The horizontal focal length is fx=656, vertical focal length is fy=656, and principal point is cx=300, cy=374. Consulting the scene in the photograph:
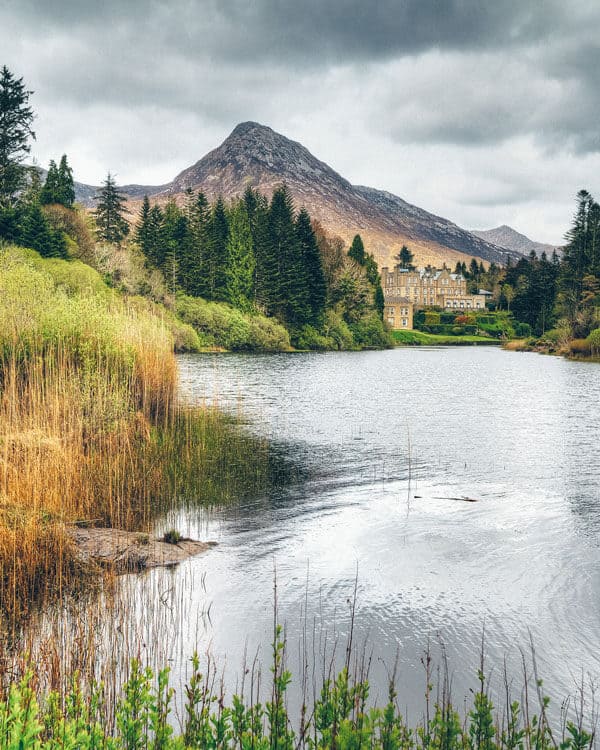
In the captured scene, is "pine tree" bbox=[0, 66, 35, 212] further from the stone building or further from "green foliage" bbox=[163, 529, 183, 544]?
the stone building

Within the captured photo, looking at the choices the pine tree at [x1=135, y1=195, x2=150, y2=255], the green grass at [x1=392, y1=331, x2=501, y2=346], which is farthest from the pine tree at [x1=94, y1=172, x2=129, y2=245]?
the green grass at [x1=392, y1=331, x2=501, y2=346]

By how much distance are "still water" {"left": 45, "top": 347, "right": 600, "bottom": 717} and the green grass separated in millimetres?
91810

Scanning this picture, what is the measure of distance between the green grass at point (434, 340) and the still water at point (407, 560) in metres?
91.8

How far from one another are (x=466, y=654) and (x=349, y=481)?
27.5 feet

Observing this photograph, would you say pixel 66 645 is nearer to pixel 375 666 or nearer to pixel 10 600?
pixel 10 600

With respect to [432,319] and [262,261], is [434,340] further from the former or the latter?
[262,261]

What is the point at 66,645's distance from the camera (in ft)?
20.1

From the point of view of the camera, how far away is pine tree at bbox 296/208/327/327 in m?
86.1

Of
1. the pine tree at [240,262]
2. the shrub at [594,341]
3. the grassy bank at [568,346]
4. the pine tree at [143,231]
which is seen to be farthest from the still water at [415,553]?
the pine tree at [143,231]

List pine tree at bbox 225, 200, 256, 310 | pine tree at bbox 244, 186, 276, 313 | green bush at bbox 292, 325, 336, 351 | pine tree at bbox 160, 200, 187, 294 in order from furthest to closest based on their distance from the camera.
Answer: pine tree at bbox 244, 186, 276, 313 < green bush at bbox 292, 325, 336, 351 < pine tree at bbox 225, 200, 256, 310 < pine tree at bbox 160, 200, 187, 294

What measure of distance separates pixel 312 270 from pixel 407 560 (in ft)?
258

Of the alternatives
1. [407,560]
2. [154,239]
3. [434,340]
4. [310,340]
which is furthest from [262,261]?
[407,560]

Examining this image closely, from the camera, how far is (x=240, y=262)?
82.9 metres

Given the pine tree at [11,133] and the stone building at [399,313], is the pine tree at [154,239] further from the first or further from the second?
the stone building at [399,313]
